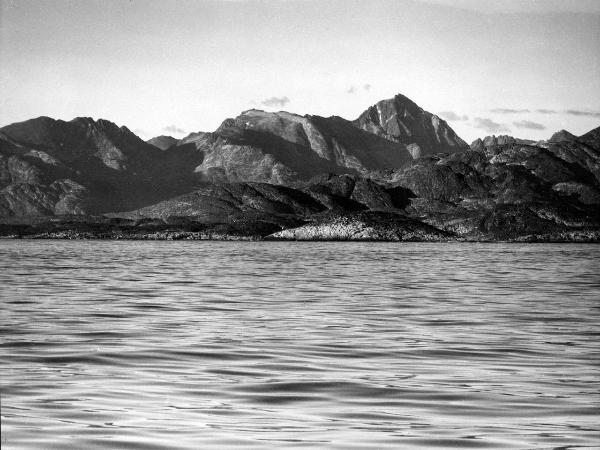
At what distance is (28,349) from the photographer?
3114 cm

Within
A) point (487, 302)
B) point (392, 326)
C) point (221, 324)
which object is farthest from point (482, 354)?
point (487, 302)

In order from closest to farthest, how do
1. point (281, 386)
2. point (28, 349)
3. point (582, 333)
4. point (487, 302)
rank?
1. point (281, 386)
2. point (28, 349)
3. point (582, 333)
4. point (487, 302)

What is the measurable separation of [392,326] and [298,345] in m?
9.21

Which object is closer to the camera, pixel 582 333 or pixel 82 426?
pixel 82 426

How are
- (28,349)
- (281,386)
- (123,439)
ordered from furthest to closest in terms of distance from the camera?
(28,349) → (281,386) → (123,439)

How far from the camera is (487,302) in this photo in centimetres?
5919

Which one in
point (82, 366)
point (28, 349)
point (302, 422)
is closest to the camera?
point (302, 422)

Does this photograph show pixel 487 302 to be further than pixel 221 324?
Yes

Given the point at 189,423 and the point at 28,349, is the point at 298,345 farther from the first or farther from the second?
the point at 189,423

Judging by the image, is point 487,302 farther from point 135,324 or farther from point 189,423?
point 189,423

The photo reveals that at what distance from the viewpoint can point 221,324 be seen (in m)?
41.4

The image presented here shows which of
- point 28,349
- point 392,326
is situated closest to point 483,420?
point 28,349

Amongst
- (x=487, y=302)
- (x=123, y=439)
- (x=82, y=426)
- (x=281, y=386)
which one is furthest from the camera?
(x=487, y=302)

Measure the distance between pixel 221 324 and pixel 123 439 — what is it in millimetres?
24461
